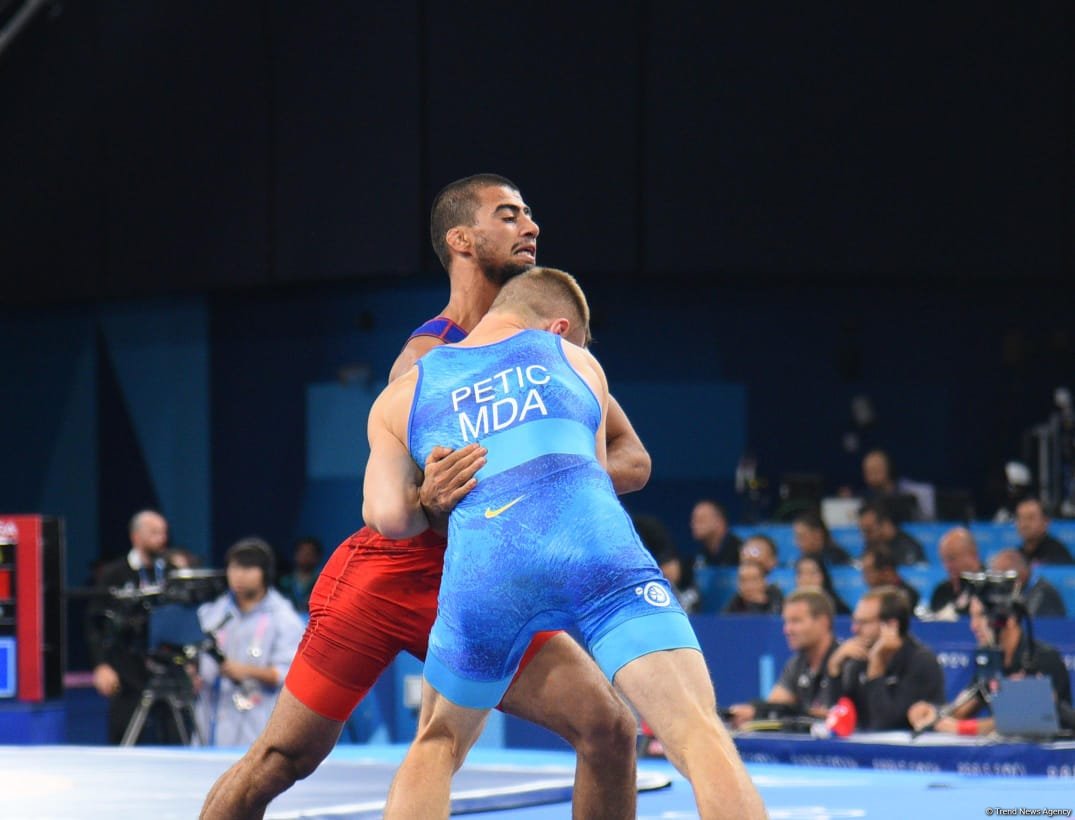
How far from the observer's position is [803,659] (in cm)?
805

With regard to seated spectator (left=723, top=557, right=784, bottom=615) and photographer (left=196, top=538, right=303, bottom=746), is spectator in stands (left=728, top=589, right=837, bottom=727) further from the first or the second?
photographer (left=196, top=538, right=303, bottom=746)

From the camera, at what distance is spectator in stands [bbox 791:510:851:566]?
10.5 metres

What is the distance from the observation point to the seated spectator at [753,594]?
9.37 m

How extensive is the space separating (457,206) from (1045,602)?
4967 mm

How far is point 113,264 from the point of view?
1535 centimetres

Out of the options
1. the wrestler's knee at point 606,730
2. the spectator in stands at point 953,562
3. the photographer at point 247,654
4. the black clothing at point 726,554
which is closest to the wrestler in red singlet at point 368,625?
the wrestler's knee at point 606,730

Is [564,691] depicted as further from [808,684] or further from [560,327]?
[808,684]

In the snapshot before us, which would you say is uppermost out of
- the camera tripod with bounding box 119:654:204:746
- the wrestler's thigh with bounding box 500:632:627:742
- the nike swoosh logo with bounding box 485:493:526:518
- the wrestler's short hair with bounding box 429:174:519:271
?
the wrestler's short hair with bounding box 429:174:519:271

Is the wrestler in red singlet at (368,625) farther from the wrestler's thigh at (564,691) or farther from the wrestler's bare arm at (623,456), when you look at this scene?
the wrestler's bare arm at (623,456)

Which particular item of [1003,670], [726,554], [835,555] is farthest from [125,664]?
[1003,670]

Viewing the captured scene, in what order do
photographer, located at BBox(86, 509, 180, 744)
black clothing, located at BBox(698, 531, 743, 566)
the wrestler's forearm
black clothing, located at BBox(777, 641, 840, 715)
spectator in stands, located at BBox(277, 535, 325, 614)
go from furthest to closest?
spectator in stands, located at BBox(277, 535, 325, 614)
black clothing, located at BBox(698, 531, 743, 566)
photographer, located at BBox(86, 509, 180, 744)
black clothing, located at BBox(777, 641, 840, 715)
the wrestler's forearm

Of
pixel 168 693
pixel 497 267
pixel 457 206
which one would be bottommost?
pixel 168 693

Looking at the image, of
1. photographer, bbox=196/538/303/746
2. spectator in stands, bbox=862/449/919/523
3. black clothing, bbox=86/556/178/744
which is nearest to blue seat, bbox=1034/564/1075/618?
spectator in stands, bbox=862/449/919/523

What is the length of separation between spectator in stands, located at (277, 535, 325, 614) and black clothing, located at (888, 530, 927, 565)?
14.6ft
